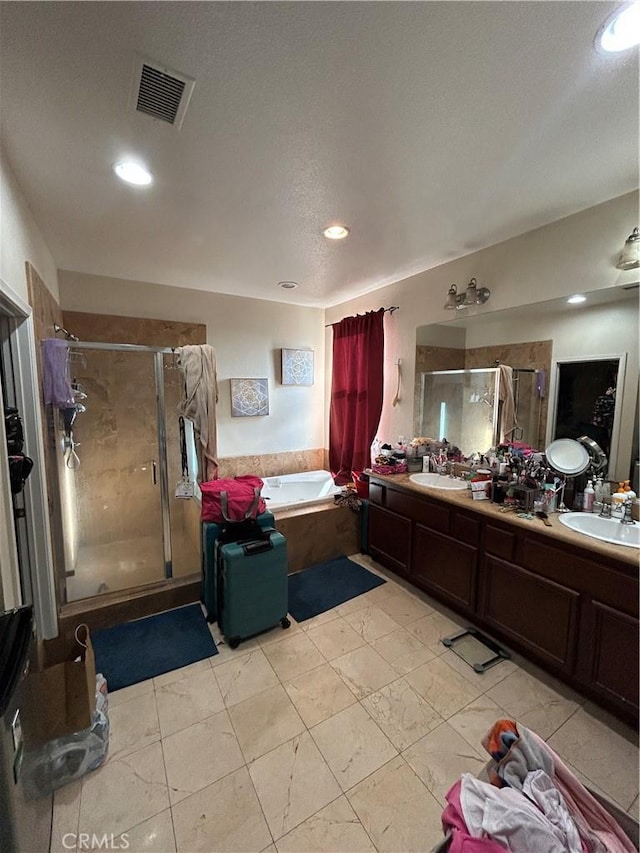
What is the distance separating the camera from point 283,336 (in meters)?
4.09

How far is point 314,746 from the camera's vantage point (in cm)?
156

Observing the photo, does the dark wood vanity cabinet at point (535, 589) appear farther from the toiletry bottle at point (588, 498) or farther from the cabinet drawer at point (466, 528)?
the toiletry bottle at point (588, 498)

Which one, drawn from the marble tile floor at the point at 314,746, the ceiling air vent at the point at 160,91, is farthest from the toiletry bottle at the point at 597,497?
the ceiling air vent at the point at 160,91

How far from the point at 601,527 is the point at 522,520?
411 mm

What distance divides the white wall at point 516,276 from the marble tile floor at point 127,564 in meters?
2.18

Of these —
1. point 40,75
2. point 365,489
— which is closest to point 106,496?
point 365,489

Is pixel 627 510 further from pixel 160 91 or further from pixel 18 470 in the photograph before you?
pixel 18 470

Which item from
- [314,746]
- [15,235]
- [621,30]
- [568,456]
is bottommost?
[314,746]

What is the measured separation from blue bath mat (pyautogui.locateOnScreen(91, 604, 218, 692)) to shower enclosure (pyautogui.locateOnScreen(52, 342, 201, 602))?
0.36 meters

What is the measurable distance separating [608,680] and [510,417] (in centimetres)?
158

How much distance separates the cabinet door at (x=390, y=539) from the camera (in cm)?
277

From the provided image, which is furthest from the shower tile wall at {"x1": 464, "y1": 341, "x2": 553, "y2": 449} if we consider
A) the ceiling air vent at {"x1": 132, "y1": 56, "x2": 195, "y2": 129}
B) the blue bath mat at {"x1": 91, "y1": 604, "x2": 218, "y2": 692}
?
the blue bath mat at {"x1": 91, "y1": 604, "x2": 218, "y2": 692}

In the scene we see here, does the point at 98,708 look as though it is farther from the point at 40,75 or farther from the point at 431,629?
the point at 40,75

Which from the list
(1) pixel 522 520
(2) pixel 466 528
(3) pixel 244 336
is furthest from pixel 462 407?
(3) pixel 244 336
